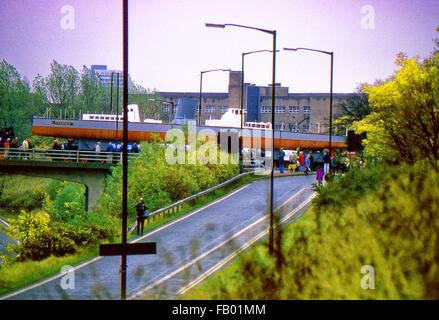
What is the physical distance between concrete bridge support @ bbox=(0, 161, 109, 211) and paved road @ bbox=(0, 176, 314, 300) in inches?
522

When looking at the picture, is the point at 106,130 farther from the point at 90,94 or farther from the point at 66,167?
the point at 90,94

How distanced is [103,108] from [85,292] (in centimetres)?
6927

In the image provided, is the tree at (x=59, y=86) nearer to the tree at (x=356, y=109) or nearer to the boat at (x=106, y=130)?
the boat at (x=106, y=130)

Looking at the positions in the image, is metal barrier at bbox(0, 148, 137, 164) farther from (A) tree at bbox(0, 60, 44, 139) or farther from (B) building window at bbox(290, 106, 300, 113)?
(B) building window at bbox(290, 106, 300, 113)

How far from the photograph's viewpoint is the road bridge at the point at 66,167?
43.5m

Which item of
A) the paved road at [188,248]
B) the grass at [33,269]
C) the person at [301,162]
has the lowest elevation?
the grass at [33,269]

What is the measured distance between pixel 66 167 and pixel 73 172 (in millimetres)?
699

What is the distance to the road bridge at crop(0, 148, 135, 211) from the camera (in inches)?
1711

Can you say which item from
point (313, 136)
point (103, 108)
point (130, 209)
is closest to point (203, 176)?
point (130, 209)

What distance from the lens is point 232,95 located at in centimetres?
10412

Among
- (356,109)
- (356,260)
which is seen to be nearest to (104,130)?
(356,109)

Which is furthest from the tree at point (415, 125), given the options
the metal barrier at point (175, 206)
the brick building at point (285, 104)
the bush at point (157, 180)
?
the brick building at point (285, 104)

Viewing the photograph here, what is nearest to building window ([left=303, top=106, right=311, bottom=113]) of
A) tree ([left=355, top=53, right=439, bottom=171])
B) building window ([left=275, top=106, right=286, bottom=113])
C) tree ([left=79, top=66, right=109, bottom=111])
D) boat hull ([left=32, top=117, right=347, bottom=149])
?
building window ([left=275, top=106, right=286, bottom=113])

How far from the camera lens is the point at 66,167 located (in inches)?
1745
